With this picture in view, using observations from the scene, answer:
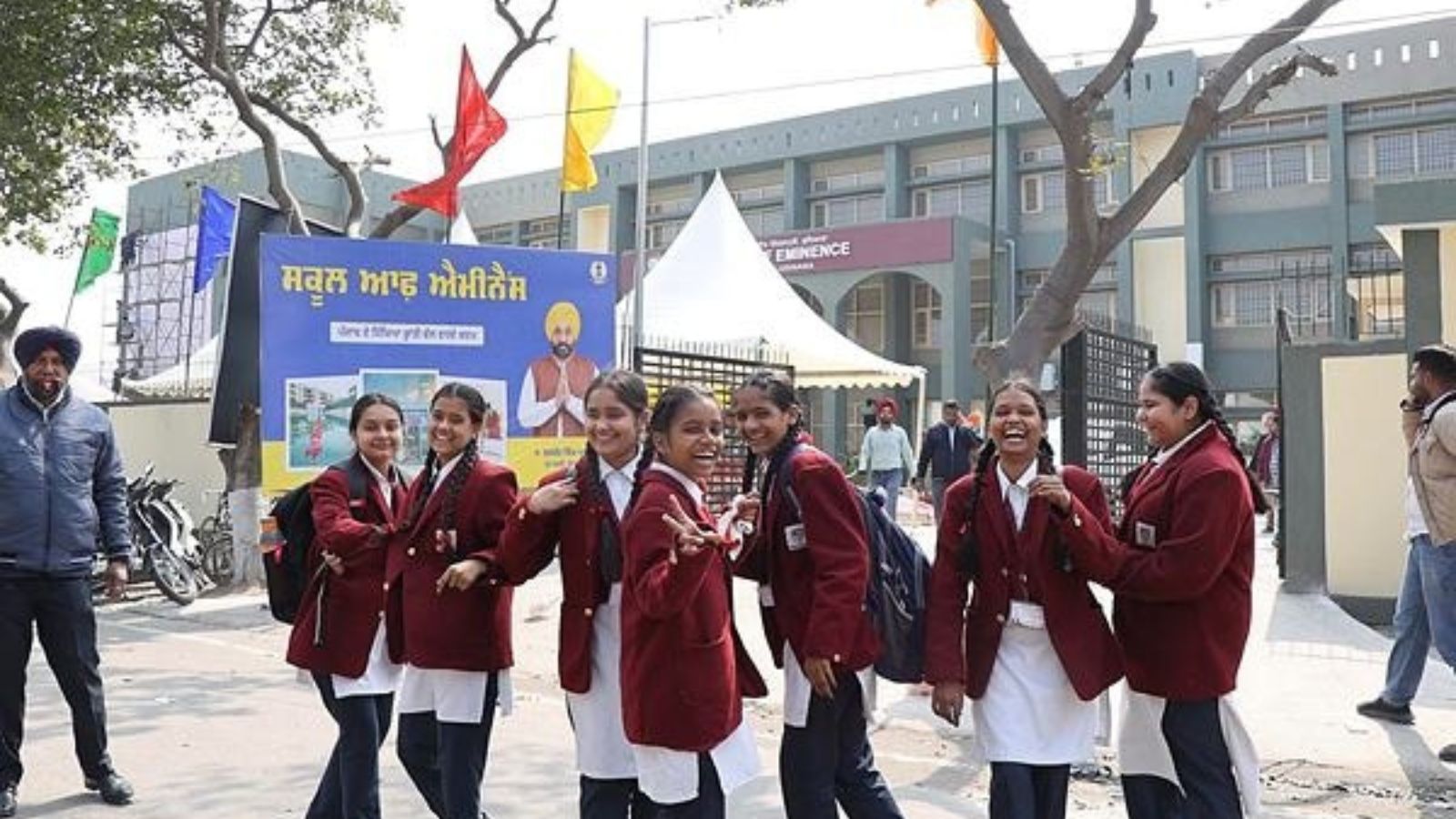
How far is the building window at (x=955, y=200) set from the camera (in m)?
36.7

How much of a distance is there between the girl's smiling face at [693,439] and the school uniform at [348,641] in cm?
123

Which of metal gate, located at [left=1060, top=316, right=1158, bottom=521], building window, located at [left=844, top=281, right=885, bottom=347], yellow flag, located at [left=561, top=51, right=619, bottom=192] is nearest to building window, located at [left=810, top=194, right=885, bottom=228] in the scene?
building window, located at [left=844, top=281, right=885, bottom=347]

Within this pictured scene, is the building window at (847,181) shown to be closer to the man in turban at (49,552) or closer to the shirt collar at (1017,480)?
the man in turban at (49,552)

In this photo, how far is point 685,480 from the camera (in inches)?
131

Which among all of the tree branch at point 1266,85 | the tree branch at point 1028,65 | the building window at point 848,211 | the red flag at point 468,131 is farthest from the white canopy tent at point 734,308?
the building window at point 848,211

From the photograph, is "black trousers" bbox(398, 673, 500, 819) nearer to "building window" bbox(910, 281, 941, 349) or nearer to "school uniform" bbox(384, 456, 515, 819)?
"school uniform" bbox(384, 456, 515, 819)

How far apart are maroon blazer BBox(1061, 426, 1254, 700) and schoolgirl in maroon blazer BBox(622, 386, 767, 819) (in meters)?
1.02

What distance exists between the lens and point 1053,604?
11.7 ft

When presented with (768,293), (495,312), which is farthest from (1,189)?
(768,293)

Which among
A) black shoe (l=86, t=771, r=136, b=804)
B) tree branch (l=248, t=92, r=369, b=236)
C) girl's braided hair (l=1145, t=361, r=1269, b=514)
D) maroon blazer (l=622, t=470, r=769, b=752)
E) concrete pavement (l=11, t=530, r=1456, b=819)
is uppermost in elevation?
tree branch (l=248, t=92, r=369, b=236)

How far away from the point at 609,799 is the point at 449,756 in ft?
2.15

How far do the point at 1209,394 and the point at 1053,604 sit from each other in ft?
2.59

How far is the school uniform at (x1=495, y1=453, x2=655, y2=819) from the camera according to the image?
11.3 ft

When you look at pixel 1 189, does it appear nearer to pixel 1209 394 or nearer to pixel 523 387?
pixel 523 387
